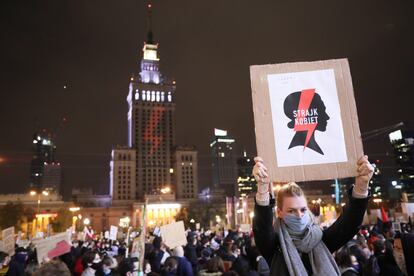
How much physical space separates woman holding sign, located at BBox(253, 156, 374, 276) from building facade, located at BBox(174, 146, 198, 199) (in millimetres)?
120347

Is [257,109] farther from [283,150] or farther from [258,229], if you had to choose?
A: [258,229]

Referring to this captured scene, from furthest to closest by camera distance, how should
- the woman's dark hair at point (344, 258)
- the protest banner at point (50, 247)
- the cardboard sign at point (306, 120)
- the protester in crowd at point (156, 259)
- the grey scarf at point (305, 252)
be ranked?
the protester in crowd at point (156, 259)
the protest banner at point (50, 247)
the woman's dark hair at point (344, 258)
the cardboard sign at point (306, 120)
the grey scarf at point (305, 252)

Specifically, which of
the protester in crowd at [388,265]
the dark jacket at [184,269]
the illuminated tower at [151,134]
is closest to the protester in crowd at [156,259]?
the dark jacket at [184,269]

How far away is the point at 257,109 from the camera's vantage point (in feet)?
9.88

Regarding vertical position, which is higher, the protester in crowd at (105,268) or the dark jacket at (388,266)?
the dark jacket at (388,266)

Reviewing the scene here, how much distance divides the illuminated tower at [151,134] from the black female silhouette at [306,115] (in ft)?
381

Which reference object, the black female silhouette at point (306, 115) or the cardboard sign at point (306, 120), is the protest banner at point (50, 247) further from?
the black female silhouette at point (306, 115)

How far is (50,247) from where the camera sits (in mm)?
9289

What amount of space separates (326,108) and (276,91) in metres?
0.45

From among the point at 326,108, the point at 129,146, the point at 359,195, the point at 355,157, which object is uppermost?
the point at 129,146

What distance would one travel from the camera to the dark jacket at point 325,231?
8.71 feet

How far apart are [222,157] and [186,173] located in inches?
2405

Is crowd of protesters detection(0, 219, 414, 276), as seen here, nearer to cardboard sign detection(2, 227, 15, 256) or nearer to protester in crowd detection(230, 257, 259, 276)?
protester in crowd detection(230, 257, 259, 276)

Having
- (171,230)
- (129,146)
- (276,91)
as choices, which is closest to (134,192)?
(129,146)
